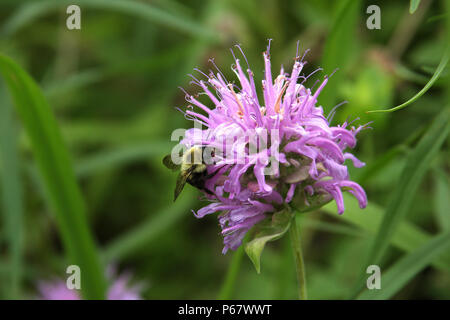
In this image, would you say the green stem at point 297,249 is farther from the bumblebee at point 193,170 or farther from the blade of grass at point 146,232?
the blade of grass at point 146,232

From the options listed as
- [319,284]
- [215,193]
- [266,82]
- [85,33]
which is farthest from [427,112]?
[85,33]

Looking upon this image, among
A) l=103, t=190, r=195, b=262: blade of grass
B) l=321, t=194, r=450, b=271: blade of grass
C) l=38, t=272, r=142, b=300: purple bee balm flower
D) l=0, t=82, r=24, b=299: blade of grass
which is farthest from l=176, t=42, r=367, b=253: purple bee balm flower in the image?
l=103, t=190, r=195, b=262: blade of grass

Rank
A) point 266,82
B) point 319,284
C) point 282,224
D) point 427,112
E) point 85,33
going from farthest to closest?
point 85,33, point 427,112, point 319,284, point 266,82, point 282,224

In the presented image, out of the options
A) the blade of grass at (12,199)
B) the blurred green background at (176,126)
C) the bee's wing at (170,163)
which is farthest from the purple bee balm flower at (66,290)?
the bee's wing at (170,163)

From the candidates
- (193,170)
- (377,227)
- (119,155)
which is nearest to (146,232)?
(119,155)

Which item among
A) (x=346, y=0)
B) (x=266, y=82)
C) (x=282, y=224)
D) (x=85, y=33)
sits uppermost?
(x=85, y=33)

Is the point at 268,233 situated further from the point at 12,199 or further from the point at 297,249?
the point at 12,199

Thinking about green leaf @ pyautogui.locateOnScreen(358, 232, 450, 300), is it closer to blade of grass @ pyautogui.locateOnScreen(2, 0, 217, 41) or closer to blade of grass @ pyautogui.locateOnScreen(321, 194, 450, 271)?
blade of grass @ pyautogui.locateOnScreen(321, 194, 450, 271)
